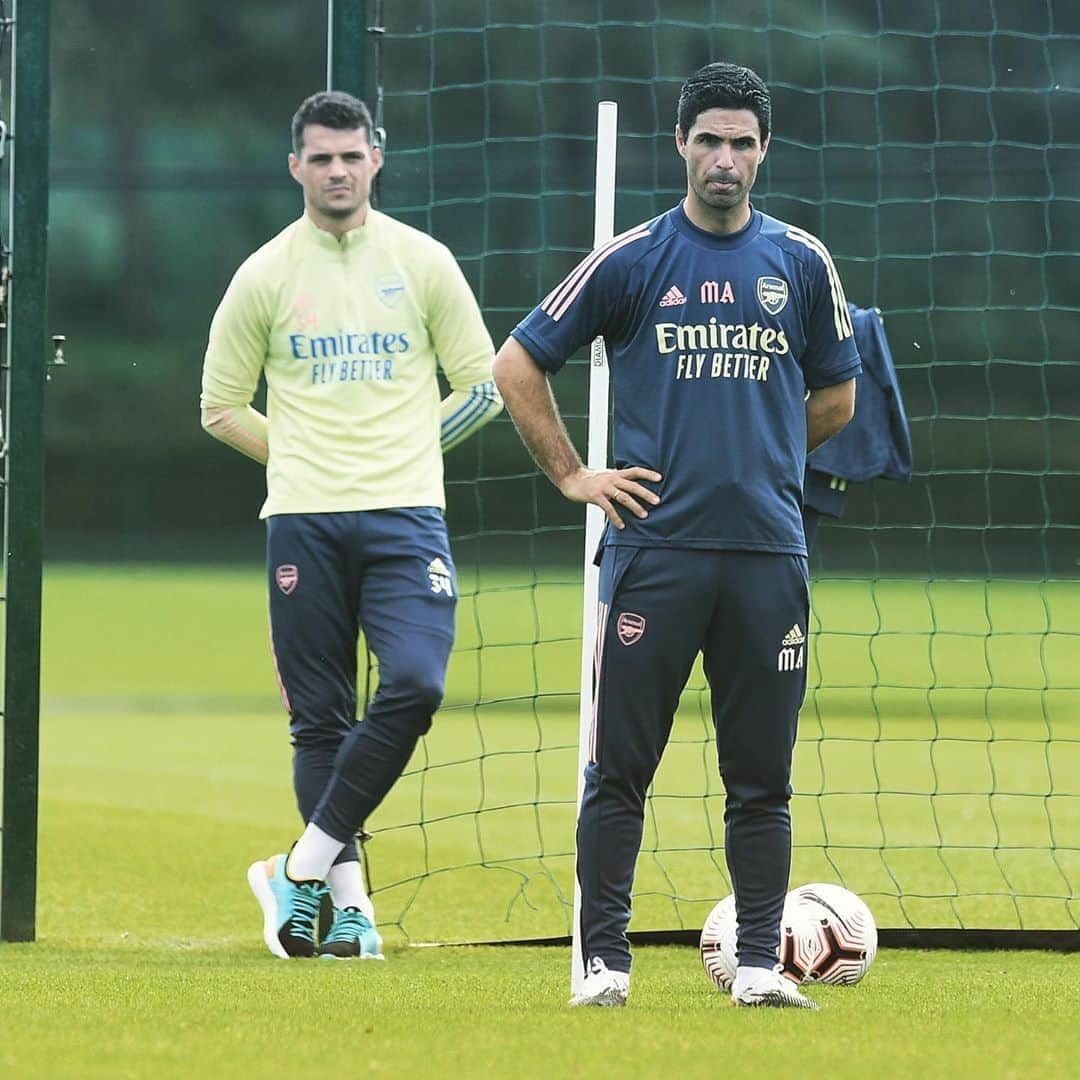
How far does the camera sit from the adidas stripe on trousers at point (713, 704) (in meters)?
3.71

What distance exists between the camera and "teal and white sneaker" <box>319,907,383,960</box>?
4898 millimetres

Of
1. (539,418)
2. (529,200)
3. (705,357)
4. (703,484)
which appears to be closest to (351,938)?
(539,418)

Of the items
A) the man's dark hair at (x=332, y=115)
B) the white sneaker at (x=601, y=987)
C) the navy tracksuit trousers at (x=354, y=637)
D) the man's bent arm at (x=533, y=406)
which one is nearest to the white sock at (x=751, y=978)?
the white sneaker at (x=601, y=987)

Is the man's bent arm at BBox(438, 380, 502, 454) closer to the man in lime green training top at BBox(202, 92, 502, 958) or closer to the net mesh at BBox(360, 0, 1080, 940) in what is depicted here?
the man in lime green training top at BBox(202, 92, 502, 958)

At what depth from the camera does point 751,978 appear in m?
3.77

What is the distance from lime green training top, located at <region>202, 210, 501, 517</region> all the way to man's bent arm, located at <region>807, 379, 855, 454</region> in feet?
4.01

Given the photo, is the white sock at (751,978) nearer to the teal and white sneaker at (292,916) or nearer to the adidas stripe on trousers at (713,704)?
the adidas stripe on trousers at (713,704)

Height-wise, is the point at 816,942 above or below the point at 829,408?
below

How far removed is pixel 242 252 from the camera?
31.2 metres

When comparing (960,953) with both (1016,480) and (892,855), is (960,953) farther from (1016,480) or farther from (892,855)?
(1016,480)

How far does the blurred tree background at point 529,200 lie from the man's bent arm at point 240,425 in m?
11.6

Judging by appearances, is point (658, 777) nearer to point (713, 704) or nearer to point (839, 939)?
point (839, 939)

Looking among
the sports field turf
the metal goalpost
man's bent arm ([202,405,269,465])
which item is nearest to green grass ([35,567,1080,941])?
the sports field turf

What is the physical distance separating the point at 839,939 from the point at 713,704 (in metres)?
0.81
